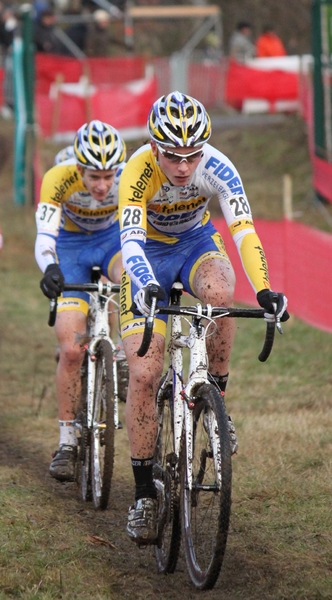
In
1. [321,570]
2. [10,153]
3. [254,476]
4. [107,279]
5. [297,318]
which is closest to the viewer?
[321,570]

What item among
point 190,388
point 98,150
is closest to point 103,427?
point 190,388

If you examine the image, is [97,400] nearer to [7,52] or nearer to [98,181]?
[98,181]

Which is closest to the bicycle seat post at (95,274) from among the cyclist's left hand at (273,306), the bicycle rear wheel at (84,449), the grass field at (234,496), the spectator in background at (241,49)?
the bicycle rear wheel at (84,449)

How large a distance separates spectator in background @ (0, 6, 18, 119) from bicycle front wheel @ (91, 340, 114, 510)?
1796 centimetres

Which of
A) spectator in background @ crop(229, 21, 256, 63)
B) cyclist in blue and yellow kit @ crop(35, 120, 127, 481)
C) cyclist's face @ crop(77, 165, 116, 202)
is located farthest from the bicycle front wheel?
spectator in background @ crop(229, 21, 256, 63)

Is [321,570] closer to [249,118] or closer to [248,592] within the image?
[248,592]

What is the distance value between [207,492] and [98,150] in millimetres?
2895

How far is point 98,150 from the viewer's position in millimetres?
6695

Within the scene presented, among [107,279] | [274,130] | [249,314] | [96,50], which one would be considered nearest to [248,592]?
[249,314]

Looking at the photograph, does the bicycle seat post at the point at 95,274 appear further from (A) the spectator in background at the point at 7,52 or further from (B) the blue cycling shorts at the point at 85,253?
(A) the spectator in background at the point at 7,52

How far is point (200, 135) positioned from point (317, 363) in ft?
17.0

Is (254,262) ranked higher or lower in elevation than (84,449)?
higher

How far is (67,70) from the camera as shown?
2455 cm

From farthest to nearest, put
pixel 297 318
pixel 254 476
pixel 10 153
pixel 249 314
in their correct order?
pixel 10 153
pixel 297 318
pixel 254 476
pixel 249 314
